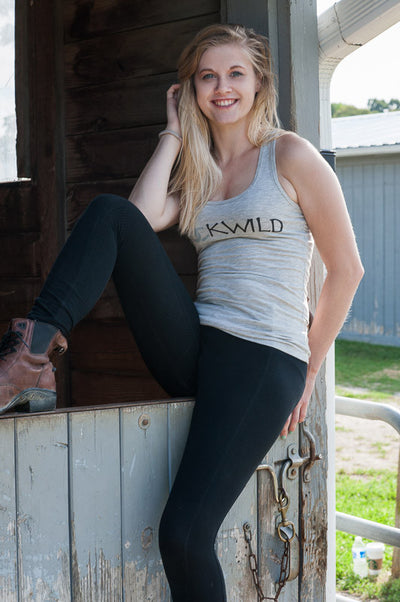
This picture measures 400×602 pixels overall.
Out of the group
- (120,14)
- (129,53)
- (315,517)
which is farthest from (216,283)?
(120,14)

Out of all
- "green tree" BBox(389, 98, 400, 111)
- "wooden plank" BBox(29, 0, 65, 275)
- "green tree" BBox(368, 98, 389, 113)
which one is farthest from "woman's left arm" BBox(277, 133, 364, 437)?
"green tree" BBox(368, 98, 389, 113)

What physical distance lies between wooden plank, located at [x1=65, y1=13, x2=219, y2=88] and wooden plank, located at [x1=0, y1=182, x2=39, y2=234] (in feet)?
1.60

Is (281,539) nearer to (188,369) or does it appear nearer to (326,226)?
(188,369)

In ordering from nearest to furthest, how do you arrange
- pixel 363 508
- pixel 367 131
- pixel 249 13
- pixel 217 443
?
1. pixel 217 443
2. pixel 249 13
3. pixel 363 508
4. pixel 367 131

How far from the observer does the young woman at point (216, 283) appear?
1790mm

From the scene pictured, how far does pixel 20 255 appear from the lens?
3260 millimetres

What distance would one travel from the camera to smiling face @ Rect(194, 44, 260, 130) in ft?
7.19

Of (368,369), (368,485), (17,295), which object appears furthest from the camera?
(368,369)

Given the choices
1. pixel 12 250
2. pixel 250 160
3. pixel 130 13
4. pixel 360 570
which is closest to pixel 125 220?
pixel 250 160

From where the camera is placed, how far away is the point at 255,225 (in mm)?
2047

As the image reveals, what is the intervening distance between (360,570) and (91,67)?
9.55 feet

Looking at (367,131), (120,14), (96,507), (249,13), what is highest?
(367,131)

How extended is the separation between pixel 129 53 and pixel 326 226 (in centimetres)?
120

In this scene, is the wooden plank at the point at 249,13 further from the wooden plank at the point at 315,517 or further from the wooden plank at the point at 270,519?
the wooden plank at the point at 270,519
